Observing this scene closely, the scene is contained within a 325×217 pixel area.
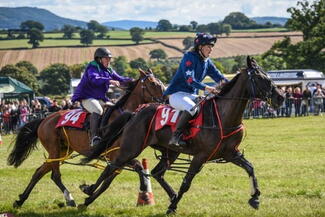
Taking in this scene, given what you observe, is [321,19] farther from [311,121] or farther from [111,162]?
[111,162]

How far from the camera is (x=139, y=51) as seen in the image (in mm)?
141125

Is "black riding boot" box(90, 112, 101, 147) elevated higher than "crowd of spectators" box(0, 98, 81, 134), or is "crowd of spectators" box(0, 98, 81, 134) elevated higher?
"black riding boot" box(90, 112, 101, 147)

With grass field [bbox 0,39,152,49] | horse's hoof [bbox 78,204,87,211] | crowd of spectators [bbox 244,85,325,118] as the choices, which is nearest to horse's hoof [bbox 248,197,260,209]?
horse's hoof [bbox 78,204,87,211]

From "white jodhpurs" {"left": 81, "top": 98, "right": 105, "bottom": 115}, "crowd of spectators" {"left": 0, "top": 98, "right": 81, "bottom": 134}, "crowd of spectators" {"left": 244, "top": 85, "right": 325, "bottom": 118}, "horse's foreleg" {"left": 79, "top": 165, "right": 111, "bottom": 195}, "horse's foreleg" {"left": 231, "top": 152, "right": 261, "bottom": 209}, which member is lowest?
"crowd of spectators" {"left": 0, "top": 98, "right": 81, "bottom": 134}

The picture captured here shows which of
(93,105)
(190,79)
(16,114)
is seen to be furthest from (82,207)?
(16,114)

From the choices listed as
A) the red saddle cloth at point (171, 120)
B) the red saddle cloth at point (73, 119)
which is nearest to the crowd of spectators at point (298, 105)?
the red saddle cloth at point (73, 119)

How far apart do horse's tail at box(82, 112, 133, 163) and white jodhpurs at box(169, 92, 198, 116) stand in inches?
46.6

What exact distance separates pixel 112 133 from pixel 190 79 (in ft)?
7.49

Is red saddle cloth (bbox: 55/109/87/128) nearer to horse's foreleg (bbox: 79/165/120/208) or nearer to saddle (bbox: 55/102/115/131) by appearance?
saddle (bbox: 55/102/115/131)

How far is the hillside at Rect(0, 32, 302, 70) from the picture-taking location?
125 metres

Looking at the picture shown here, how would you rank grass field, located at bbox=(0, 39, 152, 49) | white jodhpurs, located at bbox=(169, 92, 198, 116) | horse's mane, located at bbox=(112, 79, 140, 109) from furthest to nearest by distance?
grass field, located at bbox=(0, 39, 152, 49) → horse's mane, located at bbox=(112, 79, 140, 109) → white jodhpurs, located at bbox=(169, 92, 198, 116)

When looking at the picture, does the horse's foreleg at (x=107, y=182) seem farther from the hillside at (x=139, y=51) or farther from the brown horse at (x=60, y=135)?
the hillside at (x=139, y=51)

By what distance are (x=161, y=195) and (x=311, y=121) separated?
2290cm

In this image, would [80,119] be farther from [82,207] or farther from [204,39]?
[204,39]
